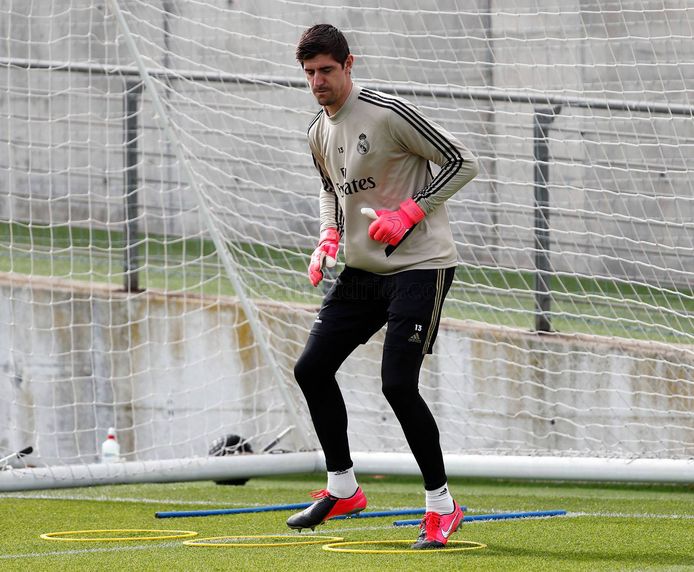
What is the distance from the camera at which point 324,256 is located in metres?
4.39

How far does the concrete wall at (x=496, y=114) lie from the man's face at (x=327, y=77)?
1828mm

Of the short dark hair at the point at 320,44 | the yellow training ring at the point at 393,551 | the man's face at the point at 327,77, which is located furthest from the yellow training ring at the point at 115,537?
the short dark hair at the point at 320,44

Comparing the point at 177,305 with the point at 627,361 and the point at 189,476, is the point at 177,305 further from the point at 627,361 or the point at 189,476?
the point at 627,361

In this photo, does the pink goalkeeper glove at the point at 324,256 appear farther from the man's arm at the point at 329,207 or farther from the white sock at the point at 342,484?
the white sock at the point at 342,484

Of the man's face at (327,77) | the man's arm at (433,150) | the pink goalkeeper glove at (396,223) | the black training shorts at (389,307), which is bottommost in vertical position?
the black training shorts at (389,307)

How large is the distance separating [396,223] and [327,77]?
1.81ft

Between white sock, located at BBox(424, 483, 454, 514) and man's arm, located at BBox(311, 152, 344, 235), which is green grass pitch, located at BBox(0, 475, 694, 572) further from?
man's arm, located at BBox(311, 152, 344, 235)

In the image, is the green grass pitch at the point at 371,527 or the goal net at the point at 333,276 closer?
the green grass pitch at the point at 371,527

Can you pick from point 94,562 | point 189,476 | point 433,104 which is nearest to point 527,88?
point 433,104

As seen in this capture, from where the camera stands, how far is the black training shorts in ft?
13.5

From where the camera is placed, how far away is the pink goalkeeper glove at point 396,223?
4.04 meters

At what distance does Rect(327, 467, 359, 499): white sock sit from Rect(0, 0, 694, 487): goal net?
1698 mm

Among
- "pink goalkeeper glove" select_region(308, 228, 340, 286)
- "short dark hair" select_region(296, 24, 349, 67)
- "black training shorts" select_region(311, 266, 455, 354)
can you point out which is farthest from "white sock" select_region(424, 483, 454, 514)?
"short dark hair" select_region(296, 24, 349, 67)

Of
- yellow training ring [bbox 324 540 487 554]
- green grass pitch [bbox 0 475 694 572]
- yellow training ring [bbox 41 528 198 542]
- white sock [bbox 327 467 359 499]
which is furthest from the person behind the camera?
yellow training ring [bbox 41 528 198 542]
